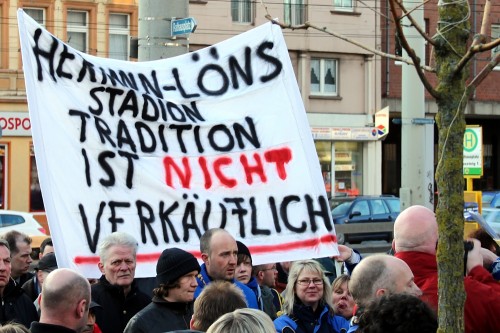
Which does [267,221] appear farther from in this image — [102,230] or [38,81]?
[38,81]

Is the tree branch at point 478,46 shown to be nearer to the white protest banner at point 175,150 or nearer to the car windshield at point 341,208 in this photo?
the white protest banner at point 175,150

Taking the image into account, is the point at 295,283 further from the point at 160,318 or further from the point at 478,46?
the point at 478,46

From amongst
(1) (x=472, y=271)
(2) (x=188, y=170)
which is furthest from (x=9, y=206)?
(1) (x=472, y=271)

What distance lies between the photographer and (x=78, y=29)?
33.1m

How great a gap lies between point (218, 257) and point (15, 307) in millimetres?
1477

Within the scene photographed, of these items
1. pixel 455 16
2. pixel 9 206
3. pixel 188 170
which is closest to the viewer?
pixel 455 16

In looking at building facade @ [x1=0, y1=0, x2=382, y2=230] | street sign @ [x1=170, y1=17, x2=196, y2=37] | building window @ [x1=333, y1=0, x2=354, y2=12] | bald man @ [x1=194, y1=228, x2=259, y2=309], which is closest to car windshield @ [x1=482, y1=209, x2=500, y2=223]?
building facade @ [x1=0, y1=0, x2=382, y2=230]

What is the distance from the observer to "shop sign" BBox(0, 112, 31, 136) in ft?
103

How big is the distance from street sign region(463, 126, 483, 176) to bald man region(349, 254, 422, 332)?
14114 mm

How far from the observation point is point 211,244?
649cm

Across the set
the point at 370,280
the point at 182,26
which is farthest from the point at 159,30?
the point at 370,280

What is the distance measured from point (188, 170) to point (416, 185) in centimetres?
1121

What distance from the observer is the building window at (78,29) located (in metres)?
33.0

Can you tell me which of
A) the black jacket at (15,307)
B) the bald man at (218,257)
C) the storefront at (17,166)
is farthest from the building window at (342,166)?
the bald man at (218,257)
